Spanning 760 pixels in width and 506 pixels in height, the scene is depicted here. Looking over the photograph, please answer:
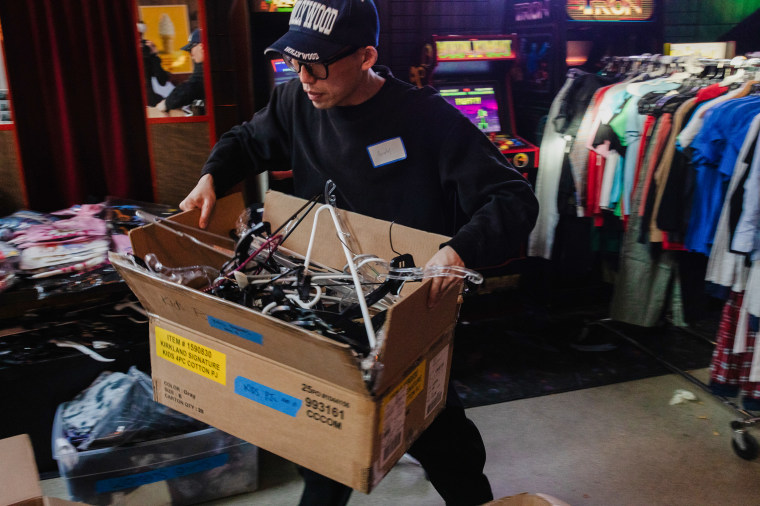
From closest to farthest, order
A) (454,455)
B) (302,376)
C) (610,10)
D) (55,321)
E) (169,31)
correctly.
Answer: (302,376) → (454,455) → (55,321) → (169,31) → (610,10)

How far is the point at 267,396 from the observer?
1055 millimetres

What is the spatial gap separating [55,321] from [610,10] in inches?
130

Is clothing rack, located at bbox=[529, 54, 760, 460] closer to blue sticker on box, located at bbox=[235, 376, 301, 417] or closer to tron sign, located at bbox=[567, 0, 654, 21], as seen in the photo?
tron sign, located at bbox=[567, 0, 654, 21]

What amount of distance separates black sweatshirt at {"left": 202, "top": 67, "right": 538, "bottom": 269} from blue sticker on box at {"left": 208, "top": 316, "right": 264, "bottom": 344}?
649mm

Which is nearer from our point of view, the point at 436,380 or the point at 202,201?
the point at 436,380

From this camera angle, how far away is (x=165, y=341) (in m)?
1.17

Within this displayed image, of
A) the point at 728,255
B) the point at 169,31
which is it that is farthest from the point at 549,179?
the point at 169,31

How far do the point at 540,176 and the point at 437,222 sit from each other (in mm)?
1897

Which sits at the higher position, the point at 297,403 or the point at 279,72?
the point at 279,72

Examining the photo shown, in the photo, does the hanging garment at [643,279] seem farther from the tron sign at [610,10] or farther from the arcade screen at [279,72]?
the arcade screen at [279,72]

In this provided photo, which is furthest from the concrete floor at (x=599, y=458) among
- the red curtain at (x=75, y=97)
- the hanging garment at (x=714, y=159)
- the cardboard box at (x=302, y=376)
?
the red curtain at (x=75, y=97)

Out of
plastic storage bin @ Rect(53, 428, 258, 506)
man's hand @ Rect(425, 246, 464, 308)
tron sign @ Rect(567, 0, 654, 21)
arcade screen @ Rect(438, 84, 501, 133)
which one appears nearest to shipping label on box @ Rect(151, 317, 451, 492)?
man's hand @ Rect(425, 246, 464, 308)

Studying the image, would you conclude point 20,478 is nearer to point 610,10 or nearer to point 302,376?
point 302,376

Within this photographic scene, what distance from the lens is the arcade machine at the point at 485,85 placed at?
3348mm
